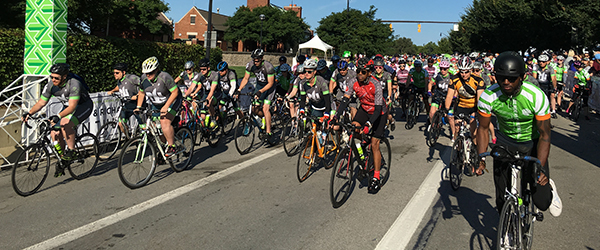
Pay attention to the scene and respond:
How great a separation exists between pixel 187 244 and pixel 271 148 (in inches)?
219

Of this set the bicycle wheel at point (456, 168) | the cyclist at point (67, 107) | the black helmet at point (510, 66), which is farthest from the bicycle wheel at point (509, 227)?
the cyclist at point (67, 107)

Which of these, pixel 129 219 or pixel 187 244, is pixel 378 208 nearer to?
pixel 187 244

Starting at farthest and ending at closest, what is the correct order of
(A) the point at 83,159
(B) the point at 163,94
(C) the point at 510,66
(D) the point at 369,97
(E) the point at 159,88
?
(B) the point at 163,94, (E) the point at 159,88, (A) the point at 83,159, (D) the point at 369,97, (C) the point at 510,66

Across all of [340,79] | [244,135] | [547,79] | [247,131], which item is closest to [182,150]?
[244,135]

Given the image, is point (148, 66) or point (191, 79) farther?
point (191, 79)

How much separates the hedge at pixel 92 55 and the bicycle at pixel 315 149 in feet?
36.7

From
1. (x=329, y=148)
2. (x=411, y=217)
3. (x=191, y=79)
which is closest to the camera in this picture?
(x=411, y=217)

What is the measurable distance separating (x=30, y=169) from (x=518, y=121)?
6.34 m

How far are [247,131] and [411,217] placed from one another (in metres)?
4.88

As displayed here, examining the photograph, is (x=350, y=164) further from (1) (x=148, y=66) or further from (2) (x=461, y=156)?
(1) (x=148, y=66)

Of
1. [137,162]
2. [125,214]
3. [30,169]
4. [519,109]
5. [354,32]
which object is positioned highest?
[354,32]

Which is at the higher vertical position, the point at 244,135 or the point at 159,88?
the point at 159,88

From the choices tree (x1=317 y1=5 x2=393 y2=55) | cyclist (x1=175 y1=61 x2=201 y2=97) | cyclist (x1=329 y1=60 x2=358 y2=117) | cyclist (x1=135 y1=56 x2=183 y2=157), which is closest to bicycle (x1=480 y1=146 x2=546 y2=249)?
cyclist (x1=135 y1=56 x2=183 y2=157)

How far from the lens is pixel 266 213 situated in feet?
18.3
